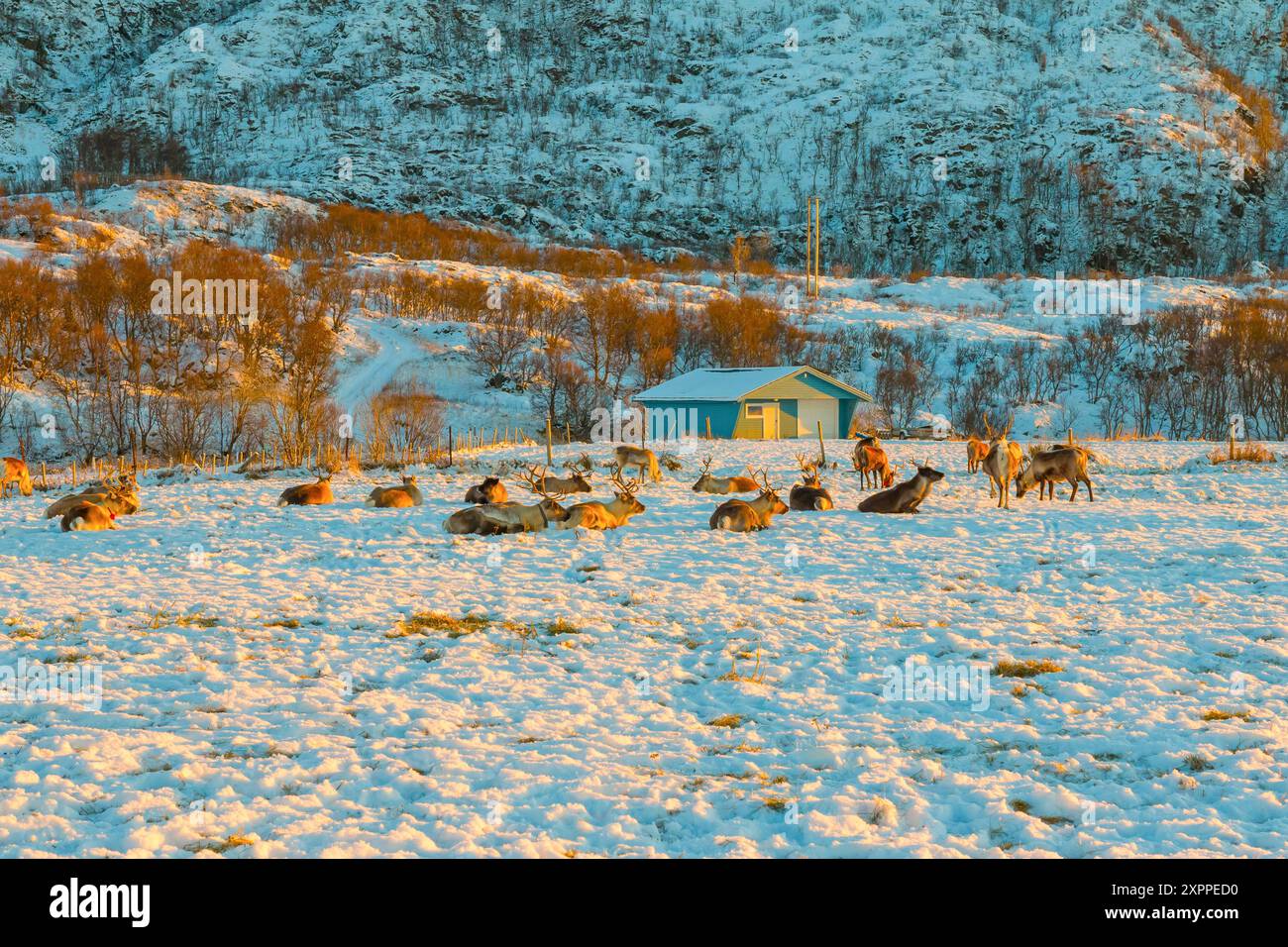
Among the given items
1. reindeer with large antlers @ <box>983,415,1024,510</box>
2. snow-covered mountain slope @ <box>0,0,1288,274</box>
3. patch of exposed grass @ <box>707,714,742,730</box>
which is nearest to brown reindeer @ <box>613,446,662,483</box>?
reindeer with large antlers @ <box>983,415,1024,510</box>

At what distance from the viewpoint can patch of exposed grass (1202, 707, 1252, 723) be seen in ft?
24.4

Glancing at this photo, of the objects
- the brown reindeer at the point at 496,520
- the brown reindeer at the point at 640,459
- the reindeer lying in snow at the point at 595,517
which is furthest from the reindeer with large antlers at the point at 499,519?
the brown reindeer at the point at 640,459

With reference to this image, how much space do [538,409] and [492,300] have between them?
1942 cm

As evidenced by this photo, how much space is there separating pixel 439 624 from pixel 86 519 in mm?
→ 9970

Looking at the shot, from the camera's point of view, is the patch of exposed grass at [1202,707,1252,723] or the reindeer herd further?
the reindeer herd

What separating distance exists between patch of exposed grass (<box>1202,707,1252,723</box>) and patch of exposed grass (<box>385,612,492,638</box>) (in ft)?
22.1

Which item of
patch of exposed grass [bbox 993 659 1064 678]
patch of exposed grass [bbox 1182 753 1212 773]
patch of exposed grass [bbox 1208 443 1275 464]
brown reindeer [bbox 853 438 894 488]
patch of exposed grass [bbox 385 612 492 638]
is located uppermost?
brown reindeer [bbox 853 438 894 488]

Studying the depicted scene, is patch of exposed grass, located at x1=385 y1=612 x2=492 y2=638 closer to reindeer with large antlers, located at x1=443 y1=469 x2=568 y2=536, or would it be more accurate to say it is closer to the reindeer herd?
reindeer with large antlers, located at x1=443 y1=469 x2=568 y2=536

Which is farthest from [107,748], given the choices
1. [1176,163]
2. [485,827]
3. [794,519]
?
[1176,163]

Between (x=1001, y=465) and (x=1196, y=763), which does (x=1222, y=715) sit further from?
(x=1001, y=465)

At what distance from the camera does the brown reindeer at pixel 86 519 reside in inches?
664

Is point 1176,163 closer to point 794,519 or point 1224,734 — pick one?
point 794,519

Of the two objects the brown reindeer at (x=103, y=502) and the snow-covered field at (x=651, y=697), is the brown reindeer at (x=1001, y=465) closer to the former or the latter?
the snow-covered field at (x=651, y=697)
